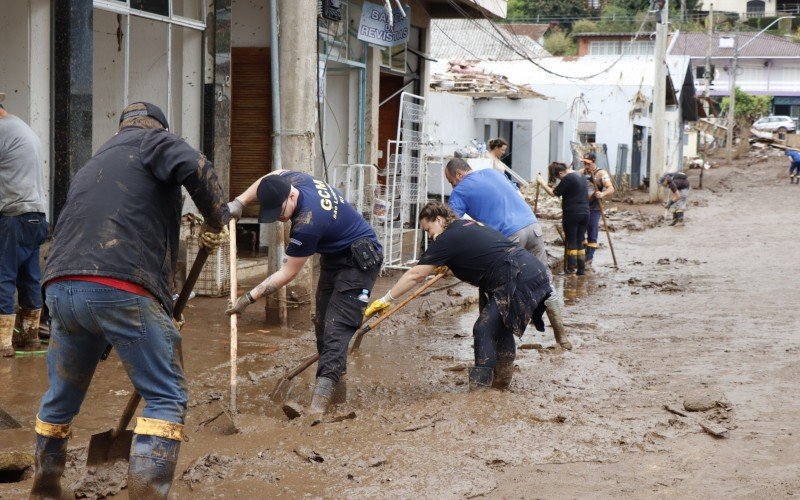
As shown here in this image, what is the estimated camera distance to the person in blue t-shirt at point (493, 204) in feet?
27.5

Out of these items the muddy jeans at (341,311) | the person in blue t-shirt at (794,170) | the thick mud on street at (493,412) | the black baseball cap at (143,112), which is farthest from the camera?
the person in blue t-shirt at (794,170)

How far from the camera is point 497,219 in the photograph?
8547 mm

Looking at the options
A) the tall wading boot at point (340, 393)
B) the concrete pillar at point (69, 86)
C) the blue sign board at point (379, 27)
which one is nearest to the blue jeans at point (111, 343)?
the tall wading boot at point (340, 393)

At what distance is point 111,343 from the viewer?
3.84 metres

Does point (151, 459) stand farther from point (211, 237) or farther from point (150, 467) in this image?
point (211, 237)

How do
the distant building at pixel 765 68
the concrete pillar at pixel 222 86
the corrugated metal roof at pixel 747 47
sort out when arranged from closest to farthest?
the concrete pillar at pixel 222 86, the corrugated metal roof at pixel 747 47, the distant building at pixel 765 68

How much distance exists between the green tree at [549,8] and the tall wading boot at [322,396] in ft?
208

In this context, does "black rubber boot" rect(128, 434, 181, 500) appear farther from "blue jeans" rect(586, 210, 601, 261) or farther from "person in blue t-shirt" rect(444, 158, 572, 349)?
"blue jeans" rect(586, 210, 601, 261)

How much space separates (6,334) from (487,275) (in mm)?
3543

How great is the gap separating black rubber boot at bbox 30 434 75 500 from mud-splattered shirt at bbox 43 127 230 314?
74 cm

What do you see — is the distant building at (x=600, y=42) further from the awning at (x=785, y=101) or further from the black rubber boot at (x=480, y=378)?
the black rubber boot at (x=480, y=378)

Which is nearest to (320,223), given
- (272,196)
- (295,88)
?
(272,196)

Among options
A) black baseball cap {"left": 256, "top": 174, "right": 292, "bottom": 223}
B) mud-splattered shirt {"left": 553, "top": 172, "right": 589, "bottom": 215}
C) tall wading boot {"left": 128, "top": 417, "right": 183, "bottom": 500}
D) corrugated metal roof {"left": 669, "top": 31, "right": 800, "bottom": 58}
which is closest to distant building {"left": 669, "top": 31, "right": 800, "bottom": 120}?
corrugated metal roof {"left": 669, "top": 31, "right": 800, "bottom": 58}

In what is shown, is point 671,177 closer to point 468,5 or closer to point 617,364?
point 468,5
